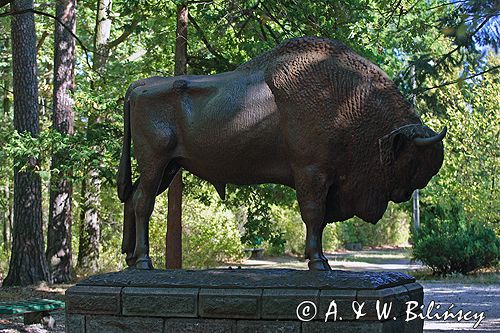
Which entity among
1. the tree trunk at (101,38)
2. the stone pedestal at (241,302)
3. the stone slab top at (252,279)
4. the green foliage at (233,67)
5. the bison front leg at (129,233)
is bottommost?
the stone pedestal at (241,302)

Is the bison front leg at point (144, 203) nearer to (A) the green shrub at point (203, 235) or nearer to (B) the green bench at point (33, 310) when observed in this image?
(B) the green bench at point (33, 310)

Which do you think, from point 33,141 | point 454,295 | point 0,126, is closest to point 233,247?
point 0,126

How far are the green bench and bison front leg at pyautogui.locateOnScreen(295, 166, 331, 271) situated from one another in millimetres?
4744

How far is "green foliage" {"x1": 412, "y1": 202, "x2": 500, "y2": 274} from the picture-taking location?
19.4 meters

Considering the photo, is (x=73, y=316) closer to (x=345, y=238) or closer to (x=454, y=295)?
(x=454, y=295)

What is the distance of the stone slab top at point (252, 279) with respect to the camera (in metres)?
5.78

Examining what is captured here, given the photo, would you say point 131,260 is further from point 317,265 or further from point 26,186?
point 26,186

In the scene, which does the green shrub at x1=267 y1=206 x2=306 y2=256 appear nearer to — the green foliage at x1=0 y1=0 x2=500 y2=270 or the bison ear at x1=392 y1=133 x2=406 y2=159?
the green foliage at x1=0 y1=0 x2=500 y2=270

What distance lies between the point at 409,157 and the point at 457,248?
14.0m

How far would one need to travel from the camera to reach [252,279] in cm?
607

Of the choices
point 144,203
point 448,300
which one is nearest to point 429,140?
point 144,203

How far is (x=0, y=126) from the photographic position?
2320 centimetres

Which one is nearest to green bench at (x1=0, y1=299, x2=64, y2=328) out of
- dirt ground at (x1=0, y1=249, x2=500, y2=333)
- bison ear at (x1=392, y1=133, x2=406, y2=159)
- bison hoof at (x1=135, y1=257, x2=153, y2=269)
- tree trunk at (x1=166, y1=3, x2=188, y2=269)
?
dirt ground at (x1=0, y1=249, x2=500, y2=333)

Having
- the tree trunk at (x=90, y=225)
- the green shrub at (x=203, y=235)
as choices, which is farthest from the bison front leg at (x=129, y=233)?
the green shrub at (x=203, y=235)
